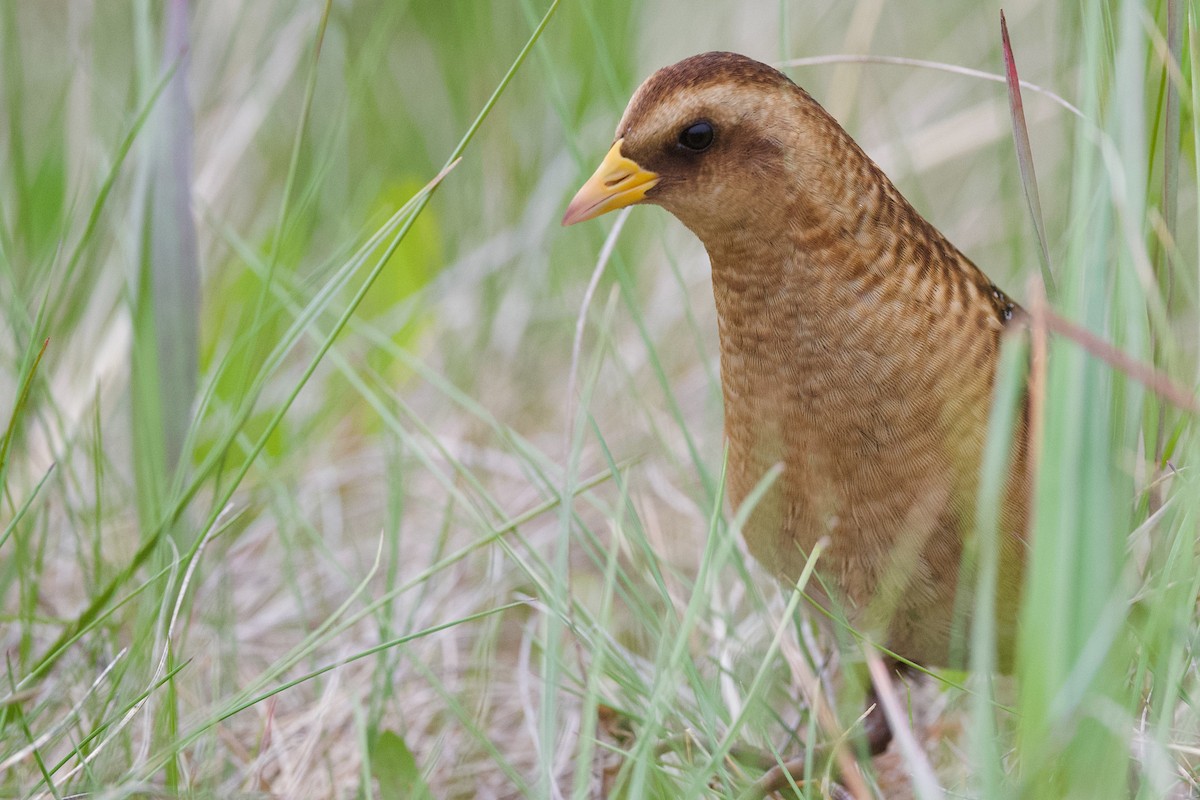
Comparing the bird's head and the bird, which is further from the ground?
the bird's head

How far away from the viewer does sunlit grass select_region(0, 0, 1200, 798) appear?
3.93 ft

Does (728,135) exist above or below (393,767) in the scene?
above

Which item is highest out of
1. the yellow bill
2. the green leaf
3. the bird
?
the yellow bill

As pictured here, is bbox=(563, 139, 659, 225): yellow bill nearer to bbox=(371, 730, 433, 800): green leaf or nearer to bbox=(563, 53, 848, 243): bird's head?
bbox=(563, 53, 848, 243): bird's head

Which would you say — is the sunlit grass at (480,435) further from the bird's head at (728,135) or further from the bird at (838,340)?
the bird's head at (728,135)

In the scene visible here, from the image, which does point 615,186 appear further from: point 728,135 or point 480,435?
point 480,435

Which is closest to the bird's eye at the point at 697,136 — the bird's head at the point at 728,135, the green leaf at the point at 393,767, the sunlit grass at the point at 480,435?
the bird's head at the point at 728,135

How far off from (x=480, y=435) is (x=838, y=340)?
4.33 feet

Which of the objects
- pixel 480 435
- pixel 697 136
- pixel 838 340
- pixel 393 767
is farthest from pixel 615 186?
pixel 480 435

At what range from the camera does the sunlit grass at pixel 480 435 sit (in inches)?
47.1

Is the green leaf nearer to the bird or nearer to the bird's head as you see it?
the bird

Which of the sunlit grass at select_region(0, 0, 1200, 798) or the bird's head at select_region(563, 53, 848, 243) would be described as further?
the bird's head at select_region(563, 53, 848, 243)

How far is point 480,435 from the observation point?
107 inches

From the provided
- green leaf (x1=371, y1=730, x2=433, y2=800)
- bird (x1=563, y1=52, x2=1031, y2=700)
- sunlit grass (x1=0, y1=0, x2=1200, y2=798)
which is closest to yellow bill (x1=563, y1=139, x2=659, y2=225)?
bird (x1=563, y1=52, x2=1031, y2=700)
